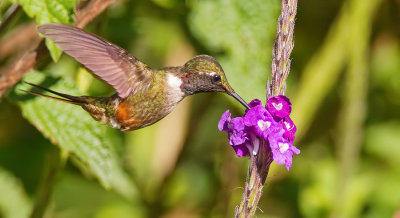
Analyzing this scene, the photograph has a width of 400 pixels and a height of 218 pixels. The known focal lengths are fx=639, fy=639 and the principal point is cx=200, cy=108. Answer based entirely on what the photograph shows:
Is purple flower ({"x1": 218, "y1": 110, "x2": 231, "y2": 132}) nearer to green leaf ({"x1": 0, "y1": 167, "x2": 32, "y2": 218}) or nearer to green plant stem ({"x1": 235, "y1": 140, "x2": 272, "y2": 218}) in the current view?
A: green plant stem ({"x1": 235, "y1": 140, "x2": 272, "y2": 218})

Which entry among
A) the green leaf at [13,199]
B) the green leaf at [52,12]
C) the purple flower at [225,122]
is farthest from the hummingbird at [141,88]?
the green leaf at [13,199]

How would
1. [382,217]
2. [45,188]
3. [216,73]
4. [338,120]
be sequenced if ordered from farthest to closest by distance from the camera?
[338,120] < [382,217] < [45,188] < [216,73]

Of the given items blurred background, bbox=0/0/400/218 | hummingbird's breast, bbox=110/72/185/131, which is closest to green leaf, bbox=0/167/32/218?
blurred background, bbox=0/0/400/218

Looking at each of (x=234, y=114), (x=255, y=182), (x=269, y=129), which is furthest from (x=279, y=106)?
(x=234, y=114)

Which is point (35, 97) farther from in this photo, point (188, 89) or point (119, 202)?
Result: point (119, 202)

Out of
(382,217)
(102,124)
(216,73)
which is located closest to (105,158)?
(102,124)

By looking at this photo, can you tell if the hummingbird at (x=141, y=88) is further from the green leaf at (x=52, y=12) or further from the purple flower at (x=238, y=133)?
the purple flower at (x=238, y=133)
